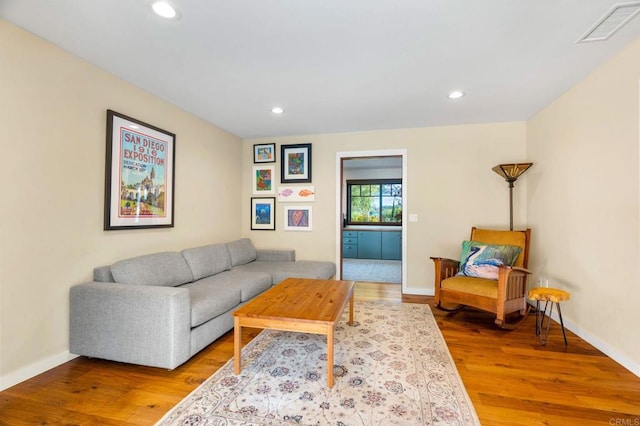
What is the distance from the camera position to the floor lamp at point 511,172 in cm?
335

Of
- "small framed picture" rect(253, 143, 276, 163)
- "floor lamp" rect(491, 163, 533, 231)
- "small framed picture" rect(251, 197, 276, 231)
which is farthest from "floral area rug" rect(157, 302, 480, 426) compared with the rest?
"small framed picture" rect(253, 143, 276, 163)

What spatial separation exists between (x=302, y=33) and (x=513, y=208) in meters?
3.41

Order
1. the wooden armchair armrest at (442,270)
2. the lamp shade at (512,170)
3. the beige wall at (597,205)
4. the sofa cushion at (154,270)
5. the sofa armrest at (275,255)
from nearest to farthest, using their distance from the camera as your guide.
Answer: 1. the beige wall at (597,205)
2. the sofa cushion at (154,270)
3. the wooden armchair armrest at (442,270)
4. the lamp shade at (512,170)
5. the sofa armrest at (275,255)

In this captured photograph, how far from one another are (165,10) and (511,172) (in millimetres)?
3728

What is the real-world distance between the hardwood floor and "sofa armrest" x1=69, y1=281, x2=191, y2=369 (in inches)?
5.2

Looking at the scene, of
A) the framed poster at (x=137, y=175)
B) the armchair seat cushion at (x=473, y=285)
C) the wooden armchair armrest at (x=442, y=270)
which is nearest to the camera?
the framed poster at (x=137, y=175)

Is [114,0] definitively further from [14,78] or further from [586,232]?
[586,232]

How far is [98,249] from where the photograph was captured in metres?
2.38

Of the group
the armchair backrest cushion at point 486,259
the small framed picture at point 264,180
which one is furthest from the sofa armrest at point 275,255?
the armchair backrest cushion at point 486,259

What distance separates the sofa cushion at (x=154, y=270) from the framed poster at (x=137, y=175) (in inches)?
14.2

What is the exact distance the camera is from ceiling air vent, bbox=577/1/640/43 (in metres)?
1.66

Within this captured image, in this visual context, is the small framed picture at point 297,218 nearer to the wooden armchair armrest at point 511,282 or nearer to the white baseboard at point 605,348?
the wooden armchair armrest at point 511,282

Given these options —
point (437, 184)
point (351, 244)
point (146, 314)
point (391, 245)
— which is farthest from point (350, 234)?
point (146, 314)

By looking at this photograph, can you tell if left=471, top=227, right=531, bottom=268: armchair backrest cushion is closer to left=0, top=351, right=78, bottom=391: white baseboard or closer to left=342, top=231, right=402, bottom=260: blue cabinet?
left=342, top=231, right=402, bottom=260: blue cabinet
